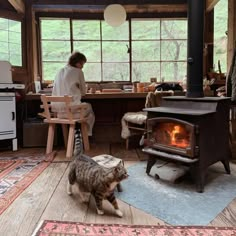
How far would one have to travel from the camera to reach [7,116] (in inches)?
139

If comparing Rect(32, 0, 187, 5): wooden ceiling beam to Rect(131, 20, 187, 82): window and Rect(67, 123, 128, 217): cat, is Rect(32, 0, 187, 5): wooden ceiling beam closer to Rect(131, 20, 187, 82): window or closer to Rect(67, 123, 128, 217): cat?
Rect(131, 20, 187, 82): window

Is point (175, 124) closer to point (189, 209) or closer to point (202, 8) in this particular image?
point (189, 209)

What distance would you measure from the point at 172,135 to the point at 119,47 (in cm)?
251

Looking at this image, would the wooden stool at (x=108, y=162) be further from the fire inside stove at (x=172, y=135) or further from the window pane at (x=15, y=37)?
the window pane at (x=15, y=37)

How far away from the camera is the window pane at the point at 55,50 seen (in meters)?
4.41

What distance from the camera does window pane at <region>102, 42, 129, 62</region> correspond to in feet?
14.6

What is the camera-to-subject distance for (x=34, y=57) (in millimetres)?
4219

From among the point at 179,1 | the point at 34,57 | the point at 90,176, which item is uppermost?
the point at 179,1

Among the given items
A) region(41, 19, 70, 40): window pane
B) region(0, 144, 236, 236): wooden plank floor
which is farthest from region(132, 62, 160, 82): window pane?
region(0, 144, 236, 236): wooden plank floor

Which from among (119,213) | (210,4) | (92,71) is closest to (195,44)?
(119,213)

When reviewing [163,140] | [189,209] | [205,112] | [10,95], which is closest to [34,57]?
[10,95]

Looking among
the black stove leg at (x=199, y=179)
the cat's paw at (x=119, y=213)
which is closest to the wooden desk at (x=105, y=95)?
the black stove leg at (x=199, y=179)

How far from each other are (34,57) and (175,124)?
279cm

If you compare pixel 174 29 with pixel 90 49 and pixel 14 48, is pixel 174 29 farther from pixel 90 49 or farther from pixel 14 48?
pixel 14 48
